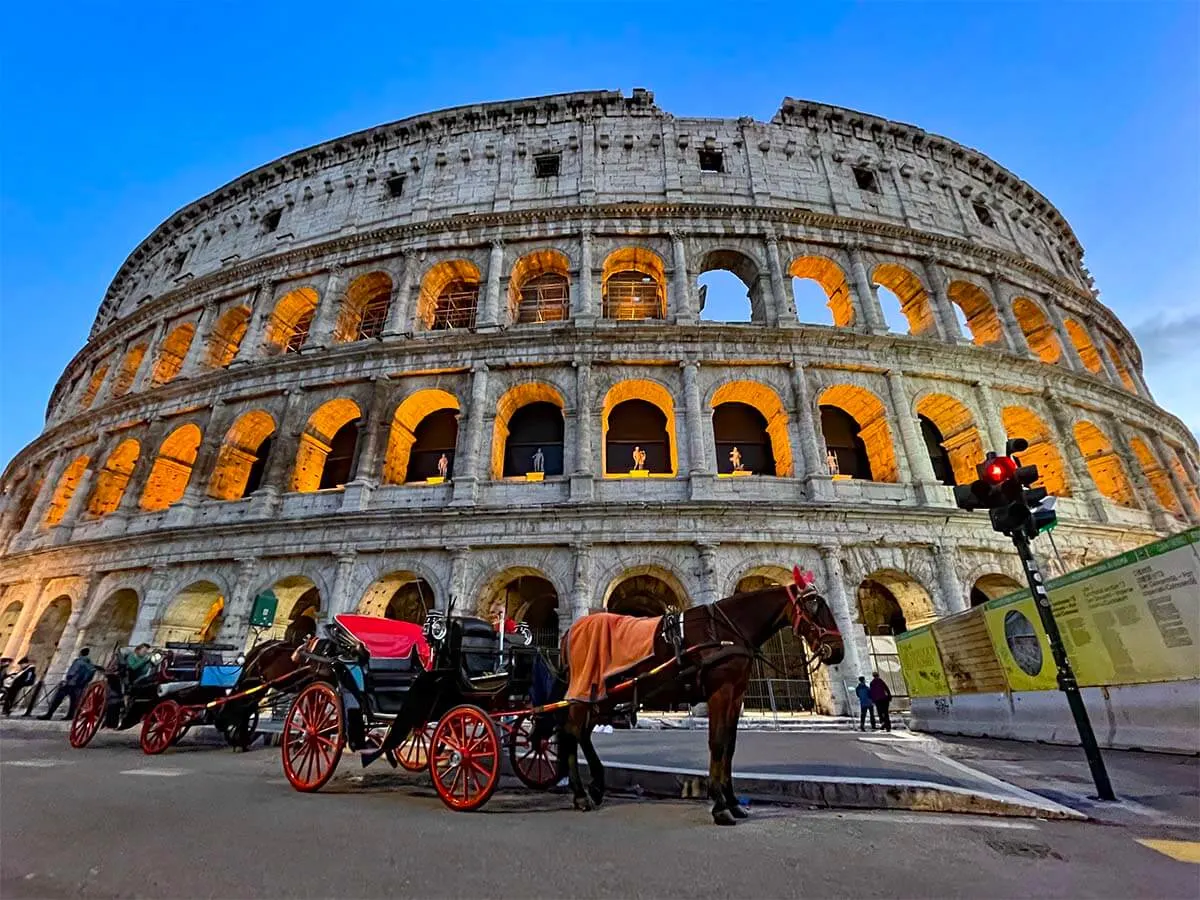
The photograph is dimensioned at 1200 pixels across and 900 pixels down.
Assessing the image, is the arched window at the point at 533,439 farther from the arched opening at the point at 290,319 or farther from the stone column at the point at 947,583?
the stone column at the point at 947,583

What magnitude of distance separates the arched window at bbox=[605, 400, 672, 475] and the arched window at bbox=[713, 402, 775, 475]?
1579mm

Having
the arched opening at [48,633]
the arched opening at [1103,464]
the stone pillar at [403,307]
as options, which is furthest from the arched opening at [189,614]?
the arched opening at [1103,464]

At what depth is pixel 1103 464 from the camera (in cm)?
1664

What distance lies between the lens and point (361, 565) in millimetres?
13422

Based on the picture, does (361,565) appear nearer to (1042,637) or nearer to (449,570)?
(449,570)

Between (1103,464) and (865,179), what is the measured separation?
41.6 feet

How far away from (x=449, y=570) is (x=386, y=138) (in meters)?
18.6

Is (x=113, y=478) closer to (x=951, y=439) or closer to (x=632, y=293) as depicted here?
(x=632, y=293)

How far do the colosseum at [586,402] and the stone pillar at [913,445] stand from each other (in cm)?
10

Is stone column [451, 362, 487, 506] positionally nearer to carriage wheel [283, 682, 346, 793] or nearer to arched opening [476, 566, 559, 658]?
arched opening [476, 566, 559, 658]

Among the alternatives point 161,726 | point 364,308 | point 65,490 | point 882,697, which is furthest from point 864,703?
point 65,490

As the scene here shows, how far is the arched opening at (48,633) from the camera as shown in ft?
53.5

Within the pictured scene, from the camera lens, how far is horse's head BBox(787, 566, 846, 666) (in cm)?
417

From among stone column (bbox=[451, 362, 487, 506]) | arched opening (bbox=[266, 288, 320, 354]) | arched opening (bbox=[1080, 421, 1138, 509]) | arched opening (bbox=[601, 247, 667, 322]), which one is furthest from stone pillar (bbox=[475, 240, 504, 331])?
arched opening (bbox=[1080, 421, 1138, 509])
